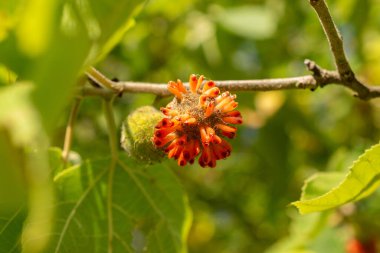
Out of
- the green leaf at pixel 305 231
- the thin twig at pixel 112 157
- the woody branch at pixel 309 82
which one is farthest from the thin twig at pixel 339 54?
the green leaf at pixel 305 231

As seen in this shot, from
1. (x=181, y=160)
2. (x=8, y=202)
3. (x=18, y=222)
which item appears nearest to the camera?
(x=8, y=202)

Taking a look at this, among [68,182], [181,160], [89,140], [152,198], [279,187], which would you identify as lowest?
[279,187]

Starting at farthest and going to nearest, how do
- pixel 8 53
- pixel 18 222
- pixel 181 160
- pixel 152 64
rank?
pixel 152 64, pixel 18 222, pixel 181 160, pixel 8 53

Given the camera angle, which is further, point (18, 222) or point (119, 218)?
point (119, 218)

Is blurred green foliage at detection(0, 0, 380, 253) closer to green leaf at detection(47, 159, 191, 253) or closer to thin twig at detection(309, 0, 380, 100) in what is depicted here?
green leaf at detection(47, 159, 191, 253)

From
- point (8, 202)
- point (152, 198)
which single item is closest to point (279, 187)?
point (152, 198)

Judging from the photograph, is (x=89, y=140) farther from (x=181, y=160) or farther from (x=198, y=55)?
(x=181, y=160)

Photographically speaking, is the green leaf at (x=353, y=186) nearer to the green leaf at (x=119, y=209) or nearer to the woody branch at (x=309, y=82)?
the woody branch at (x=309, y=82)

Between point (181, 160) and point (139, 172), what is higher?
point (181, 160)
